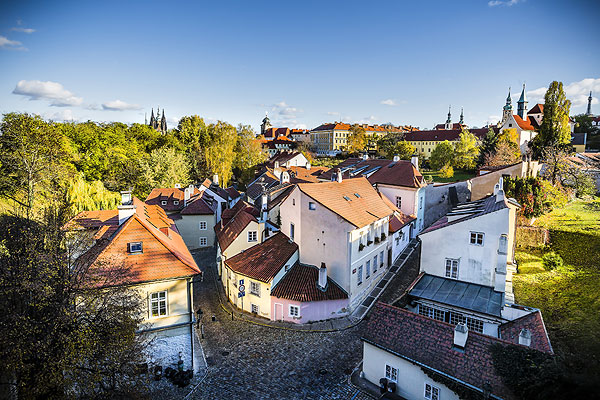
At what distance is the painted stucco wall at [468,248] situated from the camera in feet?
57.2

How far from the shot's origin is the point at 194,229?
33188mm

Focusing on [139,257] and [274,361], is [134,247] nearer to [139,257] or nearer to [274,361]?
[139,257]

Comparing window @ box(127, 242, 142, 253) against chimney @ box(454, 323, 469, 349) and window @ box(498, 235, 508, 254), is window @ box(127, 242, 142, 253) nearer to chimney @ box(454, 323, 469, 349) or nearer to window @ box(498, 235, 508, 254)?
chimney @ box(454, 323, 469, 349)

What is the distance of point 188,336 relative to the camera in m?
15.2

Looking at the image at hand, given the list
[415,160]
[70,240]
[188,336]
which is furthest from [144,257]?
[415,160]

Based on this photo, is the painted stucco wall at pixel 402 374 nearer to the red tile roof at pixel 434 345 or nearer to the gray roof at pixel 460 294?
the red tile roof at pixel 434 345

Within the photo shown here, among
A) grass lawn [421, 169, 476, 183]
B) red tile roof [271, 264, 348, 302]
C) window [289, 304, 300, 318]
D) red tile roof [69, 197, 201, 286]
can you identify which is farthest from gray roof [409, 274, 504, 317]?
grass lawn [421, 169, 476, 183]

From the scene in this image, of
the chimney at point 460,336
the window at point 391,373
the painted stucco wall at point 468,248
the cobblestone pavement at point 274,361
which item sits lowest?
the cobblestone pavement at point 274,361

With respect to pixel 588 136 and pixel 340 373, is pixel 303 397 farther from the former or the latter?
pixel 588 136

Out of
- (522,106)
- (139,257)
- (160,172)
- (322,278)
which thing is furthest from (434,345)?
(522,106)

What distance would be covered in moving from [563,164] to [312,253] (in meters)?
29.0

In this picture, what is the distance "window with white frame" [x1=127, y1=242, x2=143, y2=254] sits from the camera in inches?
599

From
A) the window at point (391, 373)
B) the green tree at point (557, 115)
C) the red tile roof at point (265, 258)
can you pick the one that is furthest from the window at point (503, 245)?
the green tree at point (557, 115)

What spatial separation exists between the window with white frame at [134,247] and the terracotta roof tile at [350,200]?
1005 centimetres
